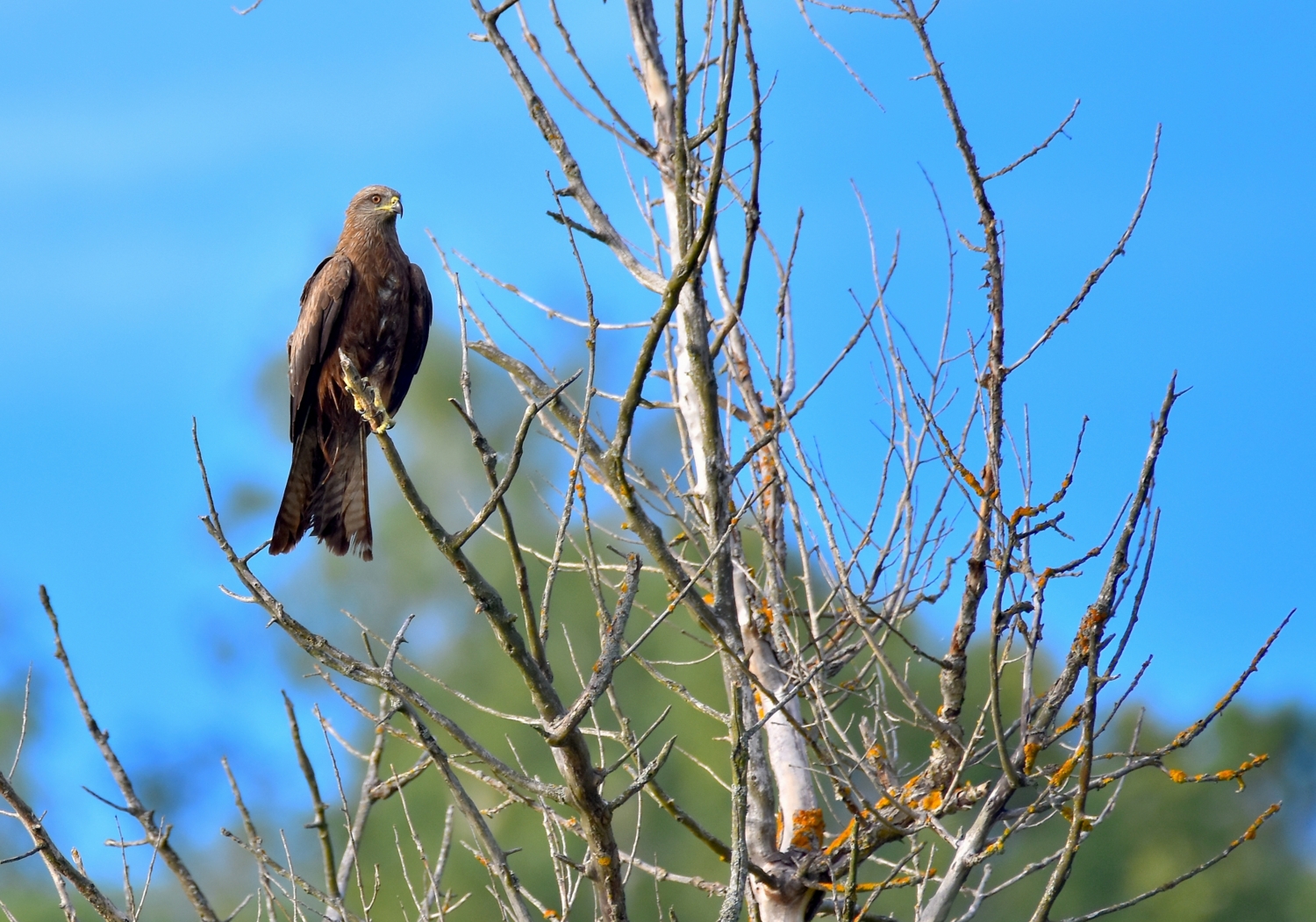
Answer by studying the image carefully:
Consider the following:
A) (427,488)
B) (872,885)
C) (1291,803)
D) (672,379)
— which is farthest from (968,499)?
(1291,803)

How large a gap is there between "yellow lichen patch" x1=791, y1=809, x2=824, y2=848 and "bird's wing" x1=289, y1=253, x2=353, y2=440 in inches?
98.8

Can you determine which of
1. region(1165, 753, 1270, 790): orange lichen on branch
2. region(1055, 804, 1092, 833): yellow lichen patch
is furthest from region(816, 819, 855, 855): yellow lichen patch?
region(1165, 753, 1270, 790): orange lichen on branch

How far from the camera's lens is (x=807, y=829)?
410 centimetres

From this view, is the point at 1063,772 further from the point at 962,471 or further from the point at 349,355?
the point at 349,355

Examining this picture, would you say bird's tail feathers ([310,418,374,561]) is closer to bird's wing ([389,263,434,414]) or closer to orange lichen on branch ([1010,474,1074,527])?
bird's wing ([389,263,434,414])

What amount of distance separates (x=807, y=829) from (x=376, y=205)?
3.38 meters

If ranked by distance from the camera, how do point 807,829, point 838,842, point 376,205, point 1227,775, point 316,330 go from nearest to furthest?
point 1227,775 → point 838,842 → point 807,829 → point 316,330 → point 376,205

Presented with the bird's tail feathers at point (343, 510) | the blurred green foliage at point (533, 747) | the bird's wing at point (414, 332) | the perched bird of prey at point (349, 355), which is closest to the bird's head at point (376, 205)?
the perched bird of prey at point (349, 355)

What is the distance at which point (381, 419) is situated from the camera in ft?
10.2

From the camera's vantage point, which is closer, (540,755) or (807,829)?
(807,829)

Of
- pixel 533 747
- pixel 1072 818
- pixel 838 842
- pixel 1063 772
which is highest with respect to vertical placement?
pixel 533 747

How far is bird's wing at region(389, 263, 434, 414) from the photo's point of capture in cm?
534

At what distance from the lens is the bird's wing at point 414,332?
17.5 feet

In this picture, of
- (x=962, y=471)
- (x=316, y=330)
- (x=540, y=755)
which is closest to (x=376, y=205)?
(x=316, y=330)
